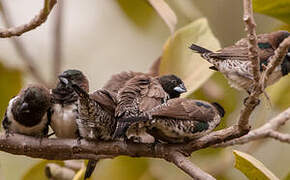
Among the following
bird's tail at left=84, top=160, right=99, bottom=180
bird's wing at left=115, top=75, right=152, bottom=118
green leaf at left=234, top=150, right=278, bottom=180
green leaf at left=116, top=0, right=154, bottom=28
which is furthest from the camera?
green leaf at left=116, top=0, right=154, bottom=28

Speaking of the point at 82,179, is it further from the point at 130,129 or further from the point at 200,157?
the point at 200,157

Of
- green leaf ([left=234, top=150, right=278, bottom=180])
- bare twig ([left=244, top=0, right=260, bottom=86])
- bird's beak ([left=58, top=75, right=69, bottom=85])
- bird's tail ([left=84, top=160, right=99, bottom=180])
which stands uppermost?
bare twig ([left=244, top=0, right=260, bottom=86])

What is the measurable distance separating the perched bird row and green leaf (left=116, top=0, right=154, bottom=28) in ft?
2.69

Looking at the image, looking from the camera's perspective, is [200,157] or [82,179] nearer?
[82,179]

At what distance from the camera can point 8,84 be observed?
352cm

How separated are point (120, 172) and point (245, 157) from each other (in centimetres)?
115

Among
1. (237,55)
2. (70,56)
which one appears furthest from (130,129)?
(70,56)

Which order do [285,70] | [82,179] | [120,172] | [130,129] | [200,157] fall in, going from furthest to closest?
[200,157] < [120,172] < [285,70] < [82,179] < [130,129]

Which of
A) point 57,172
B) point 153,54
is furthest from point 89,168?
point 153,54

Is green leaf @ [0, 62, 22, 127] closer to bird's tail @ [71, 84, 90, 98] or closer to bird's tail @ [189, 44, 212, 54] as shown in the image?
bird's tail @ [71, 84, 90, 98]

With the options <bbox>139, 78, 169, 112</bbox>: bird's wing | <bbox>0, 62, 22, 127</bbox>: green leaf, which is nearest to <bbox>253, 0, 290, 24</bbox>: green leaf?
<bbox>139, 78, 169, 112</bbox>: bird's wing

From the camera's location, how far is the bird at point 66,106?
9.07 ft

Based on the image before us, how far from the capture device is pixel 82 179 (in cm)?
278

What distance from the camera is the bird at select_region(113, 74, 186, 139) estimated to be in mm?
2518
